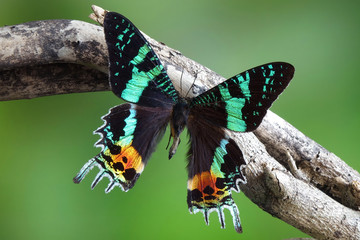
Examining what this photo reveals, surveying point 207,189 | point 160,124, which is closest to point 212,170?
point 207,189

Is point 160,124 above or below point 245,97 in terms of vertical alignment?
below

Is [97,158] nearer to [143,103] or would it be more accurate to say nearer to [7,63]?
[143,103]

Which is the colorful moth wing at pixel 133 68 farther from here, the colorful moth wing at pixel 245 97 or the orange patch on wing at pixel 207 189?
the orange patch on wing at pixel 207 189

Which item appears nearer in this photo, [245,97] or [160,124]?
[245,97]

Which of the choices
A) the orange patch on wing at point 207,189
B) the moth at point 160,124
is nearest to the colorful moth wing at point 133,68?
the moth at point 160,124

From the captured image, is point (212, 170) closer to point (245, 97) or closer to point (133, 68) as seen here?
point (245, 97)

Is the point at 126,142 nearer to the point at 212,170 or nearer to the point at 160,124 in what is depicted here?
the point at 160,124

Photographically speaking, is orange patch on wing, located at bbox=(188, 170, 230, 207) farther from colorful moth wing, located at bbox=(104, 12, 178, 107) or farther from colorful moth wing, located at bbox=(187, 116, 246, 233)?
colorful moth wing, located at bbox=(104, 12, 178, 107)

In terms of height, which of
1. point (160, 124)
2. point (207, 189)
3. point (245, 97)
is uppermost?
point (245, 97)
